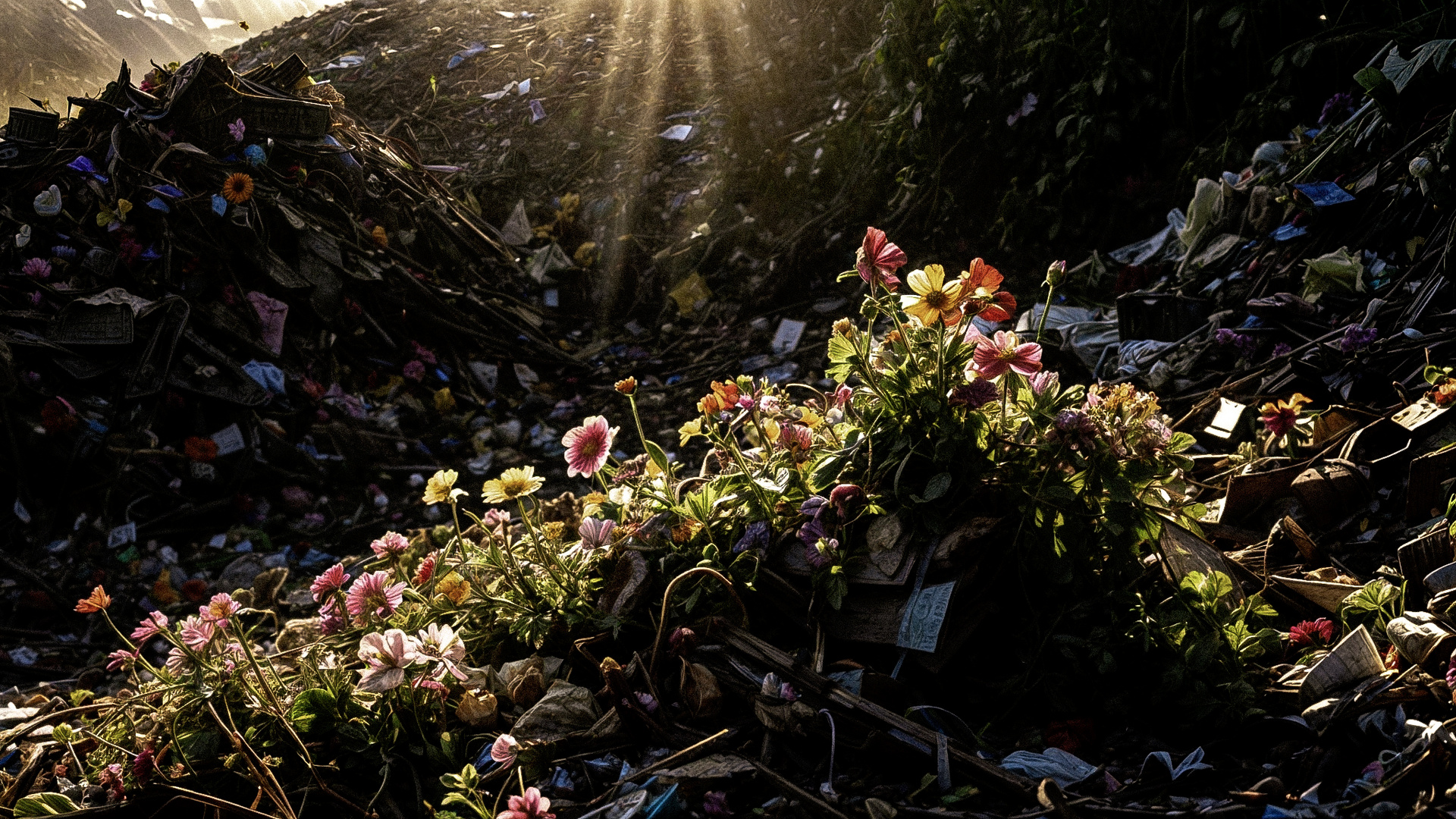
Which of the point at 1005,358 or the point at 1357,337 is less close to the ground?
the point at 1005,358

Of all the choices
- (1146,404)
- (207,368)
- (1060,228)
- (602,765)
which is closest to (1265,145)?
(1060,228)

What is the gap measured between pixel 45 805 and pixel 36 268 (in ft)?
11.1

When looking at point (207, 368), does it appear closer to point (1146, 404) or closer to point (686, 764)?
point (686, 764)

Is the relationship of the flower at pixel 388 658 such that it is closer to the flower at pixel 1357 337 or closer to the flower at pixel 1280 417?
the flower at pixel 1280 417

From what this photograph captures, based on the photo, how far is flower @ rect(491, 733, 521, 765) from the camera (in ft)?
4.73

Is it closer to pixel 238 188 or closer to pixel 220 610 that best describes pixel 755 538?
pixel 220 610

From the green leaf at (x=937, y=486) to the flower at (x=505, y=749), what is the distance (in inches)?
32.6

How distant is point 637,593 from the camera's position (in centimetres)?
169

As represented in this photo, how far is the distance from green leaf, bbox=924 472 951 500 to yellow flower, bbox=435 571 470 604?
0.92 metres

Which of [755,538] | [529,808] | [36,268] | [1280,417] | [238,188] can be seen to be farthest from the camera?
[238,188]

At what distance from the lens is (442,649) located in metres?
1.53

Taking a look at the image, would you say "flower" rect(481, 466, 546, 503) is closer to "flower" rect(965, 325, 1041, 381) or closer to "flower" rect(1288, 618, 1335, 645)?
"flower" rect(965, 325, 1041, 381)

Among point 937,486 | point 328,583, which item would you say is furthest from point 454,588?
point 937,486

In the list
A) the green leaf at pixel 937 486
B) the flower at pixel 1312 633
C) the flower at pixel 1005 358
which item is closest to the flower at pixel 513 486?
the green leaf at pixel 937 486
